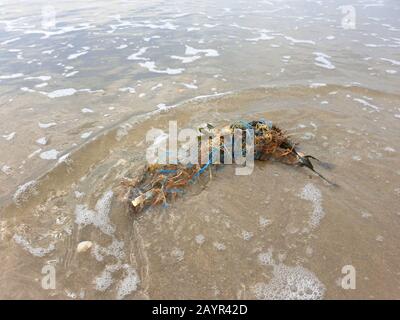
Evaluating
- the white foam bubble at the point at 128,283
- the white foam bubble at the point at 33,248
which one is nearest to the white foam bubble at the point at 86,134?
the white foam bubble at the point at 33,248

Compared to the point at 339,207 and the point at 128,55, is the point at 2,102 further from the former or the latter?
the point at 339,207

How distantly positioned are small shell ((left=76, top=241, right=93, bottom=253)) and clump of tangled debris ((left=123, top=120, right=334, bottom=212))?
1.98 ft

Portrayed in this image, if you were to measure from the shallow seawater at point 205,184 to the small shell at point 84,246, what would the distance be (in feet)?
0.13

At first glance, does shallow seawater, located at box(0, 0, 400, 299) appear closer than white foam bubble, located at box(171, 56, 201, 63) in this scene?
Yes

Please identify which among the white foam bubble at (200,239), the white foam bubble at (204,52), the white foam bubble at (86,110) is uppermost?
the white foam bubble at (204,52)

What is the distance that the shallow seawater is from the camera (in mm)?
3070

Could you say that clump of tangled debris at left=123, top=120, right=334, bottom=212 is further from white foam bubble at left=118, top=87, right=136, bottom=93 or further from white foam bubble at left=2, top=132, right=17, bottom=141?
white foam bubble at left=118, top=87, right=136, bottom=93

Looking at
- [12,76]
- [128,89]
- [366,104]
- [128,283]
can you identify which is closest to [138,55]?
[128,89]

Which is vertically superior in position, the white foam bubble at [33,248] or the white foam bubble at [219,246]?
the white foam bubble at [219,246]

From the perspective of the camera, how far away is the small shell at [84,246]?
3.34m

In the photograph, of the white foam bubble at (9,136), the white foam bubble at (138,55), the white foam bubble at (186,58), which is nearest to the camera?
the white foam bubble at (9,136)

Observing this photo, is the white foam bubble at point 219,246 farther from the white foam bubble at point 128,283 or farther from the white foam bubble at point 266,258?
the white foam bubble at point 128,283

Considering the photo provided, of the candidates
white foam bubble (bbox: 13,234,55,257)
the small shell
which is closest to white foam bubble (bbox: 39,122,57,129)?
white foam bubble (bbox: 13,234,55,257)

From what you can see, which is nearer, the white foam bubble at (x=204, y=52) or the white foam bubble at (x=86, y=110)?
the white foam bubble at (x=86, y=110)
